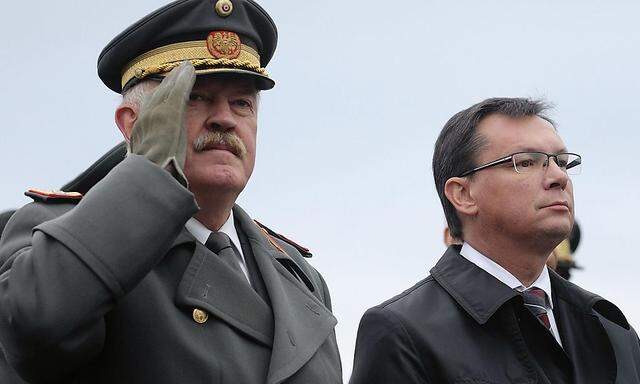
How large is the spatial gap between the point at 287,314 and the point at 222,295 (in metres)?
0.28

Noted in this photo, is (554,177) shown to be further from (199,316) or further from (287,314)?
(199,316)

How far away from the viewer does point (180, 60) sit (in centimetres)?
466

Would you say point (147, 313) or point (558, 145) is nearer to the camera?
point (147, 313)

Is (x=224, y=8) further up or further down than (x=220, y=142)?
further up

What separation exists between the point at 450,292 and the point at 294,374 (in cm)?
89

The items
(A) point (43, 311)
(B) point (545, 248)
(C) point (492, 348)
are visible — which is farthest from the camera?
(B) point (545, 248)

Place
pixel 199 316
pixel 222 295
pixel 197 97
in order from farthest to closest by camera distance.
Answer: pixel 197 97 → pixel 222 295 → pixel 199 316

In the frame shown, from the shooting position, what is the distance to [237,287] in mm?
4242

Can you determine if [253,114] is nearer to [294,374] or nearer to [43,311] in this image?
[294,374]

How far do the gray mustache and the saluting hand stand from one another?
1.46 ft

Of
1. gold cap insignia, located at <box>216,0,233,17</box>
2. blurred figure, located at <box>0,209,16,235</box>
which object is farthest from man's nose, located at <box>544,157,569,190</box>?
blurred figure, located at <box>0,209,16,235</box>

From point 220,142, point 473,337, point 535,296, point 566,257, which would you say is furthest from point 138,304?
point 566,257

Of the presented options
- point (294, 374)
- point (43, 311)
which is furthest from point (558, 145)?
point (43, 311)

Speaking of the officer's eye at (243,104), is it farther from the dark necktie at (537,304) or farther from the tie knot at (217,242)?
the dark necktie at (537,304)
